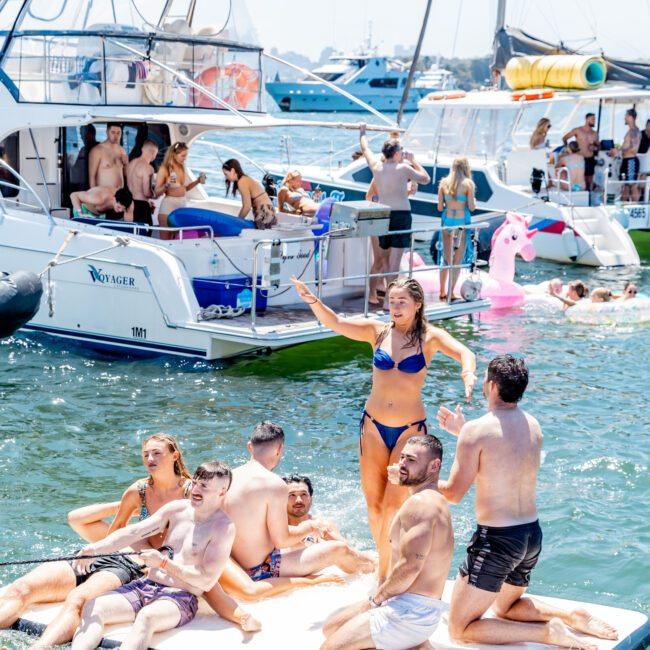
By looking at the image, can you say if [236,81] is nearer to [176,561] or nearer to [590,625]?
[176,561]

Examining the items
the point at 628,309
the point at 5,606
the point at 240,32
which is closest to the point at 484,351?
the point at 628,309

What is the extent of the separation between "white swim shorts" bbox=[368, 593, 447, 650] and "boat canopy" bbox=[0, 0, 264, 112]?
25.2 ft

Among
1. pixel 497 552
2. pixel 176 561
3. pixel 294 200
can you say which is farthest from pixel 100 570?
pixel 294 200

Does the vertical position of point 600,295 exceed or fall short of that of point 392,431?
it falls short

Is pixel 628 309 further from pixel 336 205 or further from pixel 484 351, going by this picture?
pixel 336 205

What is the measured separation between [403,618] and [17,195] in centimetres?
885

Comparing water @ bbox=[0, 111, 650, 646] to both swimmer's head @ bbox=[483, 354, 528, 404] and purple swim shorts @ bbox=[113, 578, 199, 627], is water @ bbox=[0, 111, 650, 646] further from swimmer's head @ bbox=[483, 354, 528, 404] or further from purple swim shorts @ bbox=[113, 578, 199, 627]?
swimmer's head @ bbox=[483, 354, 528, 404]

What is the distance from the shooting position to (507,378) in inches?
211

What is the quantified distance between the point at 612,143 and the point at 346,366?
10302 mm

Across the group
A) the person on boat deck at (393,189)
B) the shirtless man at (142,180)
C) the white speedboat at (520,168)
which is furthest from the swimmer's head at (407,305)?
the white speedboat at (520,168)

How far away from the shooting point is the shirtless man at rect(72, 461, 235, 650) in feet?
18.2

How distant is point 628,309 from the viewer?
1455 centimetres

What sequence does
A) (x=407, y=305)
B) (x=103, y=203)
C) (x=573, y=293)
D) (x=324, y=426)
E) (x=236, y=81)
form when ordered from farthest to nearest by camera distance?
(x=573, y=293)
(x=236, y=81)
(x=103, y=203)
(x=324, y=426)
(x=407, y=305)

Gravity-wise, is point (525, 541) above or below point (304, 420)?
above
